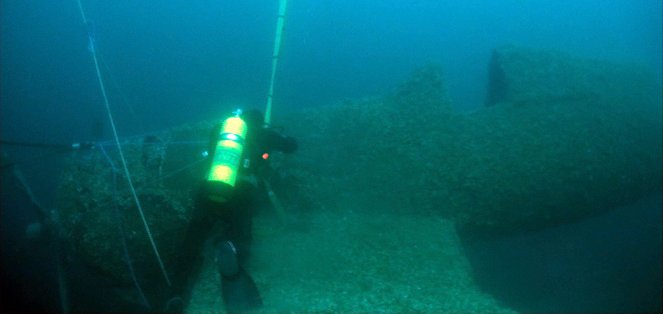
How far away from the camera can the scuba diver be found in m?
3.47

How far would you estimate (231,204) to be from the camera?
3629 mm

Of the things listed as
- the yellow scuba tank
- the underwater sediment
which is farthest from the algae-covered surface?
the yellow scuba tank

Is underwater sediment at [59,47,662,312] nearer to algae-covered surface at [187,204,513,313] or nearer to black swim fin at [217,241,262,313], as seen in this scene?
algae-covered surface at [187,204,513,313]

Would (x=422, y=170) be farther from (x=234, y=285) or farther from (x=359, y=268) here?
(x=234, y=285)

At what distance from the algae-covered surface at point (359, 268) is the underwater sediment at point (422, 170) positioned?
26mm

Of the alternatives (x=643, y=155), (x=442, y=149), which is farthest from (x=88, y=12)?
(x=643, y=155)

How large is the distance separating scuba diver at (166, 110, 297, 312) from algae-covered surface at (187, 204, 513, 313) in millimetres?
205

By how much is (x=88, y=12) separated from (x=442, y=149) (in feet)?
88.9

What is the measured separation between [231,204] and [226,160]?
18.0 inches

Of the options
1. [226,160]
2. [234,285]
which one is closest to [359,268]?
[234,285]

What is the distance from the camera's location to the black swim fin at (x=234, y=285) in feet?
11.3

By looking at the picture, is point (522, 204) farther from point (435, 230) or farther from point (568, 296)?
point (568, 296)

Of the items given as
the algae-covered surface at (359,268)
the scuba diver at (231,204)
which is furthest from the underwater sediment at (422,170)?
the scuba diver at (231,204)

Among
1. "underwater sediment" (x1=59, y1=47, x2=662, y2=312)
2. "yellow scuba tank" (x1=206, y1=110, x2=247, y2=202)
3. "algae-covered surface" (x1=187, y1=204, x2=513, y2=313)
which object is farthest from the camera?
"underwater sediment" (x1=59, y1=47, x2=662, y2=312)
